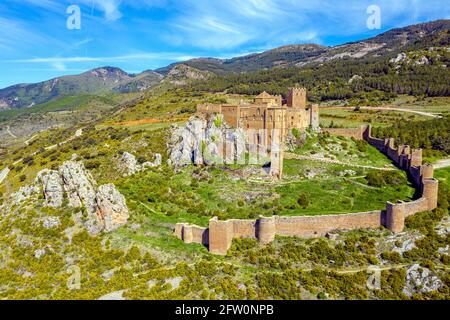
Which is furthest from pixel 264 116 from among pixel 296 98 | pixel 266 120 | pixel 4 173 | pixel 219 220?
pixel 4 173

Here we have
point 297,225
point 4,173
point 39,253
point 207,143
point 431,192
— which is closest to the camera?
point 39,253

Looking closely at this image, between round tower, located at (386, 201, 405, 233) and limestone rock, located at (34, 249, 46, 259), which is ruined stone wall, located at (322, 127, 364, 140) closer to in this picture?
round tower, located at (386, 201, 405, 233)

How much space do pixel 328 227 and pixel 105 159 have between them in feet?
94.8

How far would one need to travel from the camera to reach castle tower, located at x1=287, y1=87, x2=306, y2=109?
151 feet

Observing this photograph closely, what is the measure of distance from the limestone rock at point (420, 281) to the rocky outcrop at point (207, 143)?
2041 cm

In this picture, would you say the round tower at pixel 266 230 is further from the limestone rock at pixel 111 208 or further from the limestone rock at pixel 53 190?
the limestone rock at pixel 53 190

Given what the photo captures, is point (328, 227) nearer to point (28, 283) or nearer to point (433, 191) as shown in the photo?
point (433, 191)

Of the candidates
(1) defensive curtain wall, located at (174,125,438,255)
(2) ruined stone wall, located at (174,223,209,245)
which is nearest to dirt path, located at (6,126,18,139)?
(2) ruined stone wall, located at (174,223,209,245)

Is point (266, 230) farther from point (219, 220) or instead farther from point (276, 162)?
point (276, 162)

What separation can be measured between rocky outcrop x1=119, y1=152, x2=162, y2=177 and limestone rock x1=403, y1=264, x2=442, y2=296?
89.7ft

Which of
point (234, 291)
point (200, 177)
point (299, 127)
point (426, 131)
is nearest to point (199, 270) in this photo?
point (234, 291)

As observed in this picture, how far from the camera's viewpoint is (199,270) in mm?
24047

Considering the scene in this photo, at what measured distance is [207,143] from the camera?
135 ft

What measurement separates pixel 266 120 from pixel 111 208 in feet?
63.6
